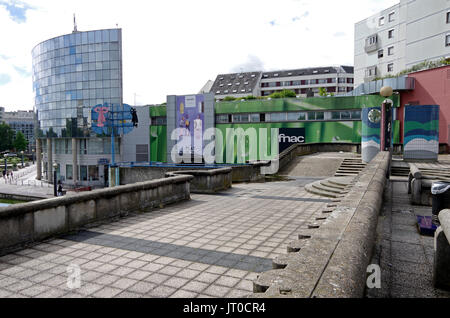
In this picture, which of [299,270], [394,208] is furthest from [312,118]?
[299,270]

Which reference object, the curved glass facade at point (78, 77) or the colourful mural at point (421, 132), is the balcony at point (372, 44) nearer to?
the colourful mural at point (421, 132)

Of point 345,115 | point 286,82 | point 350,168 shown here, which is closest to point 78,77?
point 345,115

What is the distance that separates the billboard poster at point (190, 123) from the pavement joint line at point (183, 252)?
129 feet

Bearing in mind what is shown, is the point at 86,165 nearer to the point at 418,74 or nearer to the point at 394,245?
the point at 418,74

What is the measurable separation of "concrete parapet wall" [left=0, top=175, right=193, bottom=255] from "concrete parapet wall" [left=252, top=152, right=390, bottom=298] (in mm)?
4746

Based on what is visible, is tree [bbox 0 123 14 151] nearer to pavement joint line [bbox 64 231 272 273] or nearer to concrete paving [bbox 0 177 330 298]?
concrete paving [bbox 0 177 330 298]

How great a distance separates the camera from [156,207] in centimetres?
965

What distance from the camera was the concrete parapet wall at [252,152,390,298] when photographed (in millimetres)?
2600

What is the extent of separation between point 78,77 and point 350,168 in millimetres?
47174

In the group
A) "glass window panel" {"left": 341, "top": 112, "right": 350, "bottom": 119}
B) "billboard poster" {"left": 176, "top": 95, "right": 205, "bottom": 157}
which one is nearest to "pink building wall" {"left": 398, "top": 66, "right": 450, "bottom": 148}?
"glass window panel" {"left": 341, "top": 112, "right": 350, "bottom": 119}

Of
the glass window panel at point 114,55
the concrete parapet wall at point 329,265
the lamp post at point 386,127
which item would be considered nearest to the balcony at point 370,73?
the lamp post at point 386,127

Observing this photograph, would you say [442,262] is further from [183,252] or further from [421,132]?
[421,132]

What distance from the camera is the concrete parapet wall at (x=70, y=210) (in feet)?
19.1
